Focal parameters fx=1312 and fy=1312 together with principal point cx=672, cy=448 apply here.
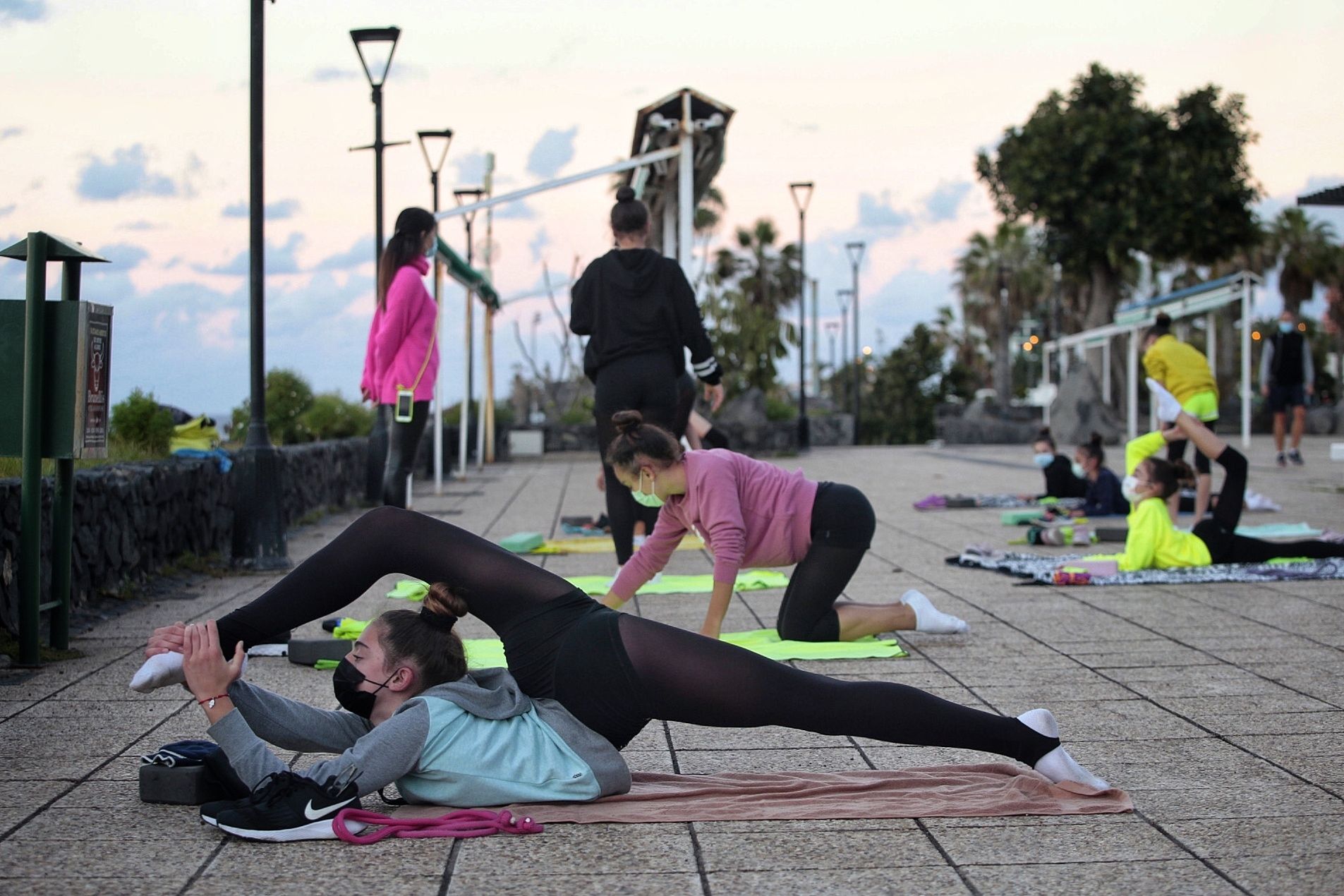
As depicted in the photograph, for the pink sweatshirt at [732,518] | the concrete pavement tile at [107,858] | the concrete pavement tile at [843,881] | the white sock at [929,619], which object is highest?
the pink sweatshirt at [732,518]

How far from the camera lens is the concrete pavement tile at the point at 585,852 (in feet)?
8.71

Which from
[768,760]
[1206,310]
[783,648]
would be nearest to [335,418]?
[783,648]

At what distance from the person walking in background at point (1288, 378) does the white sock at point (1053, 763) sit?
53.0ft

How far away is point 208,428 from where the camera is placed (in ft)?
29.5

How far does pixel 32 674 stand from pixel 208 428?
4.49 metres

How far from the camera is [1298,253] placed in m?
55.3

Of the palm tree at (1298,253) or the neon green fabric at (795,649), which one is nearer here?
the neon green fabric at (795,649)

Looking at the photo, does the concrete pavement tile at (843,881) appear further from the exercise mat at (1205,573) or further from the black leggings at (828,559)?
the exercise mat at (1205,573)

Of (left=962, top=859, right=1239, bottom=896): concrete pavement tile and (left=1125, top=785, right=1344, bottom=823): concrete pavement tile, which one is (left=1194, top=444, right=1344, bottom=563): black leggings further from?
(left=962, top=859, right=1239, bottom=896): concrete pavement tile

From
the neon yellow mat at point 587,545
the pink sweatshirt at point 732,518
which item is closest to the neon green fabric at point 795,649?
the pink sweatshirt at point 732,518

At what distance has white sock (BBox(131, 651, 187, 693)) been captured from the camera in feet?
9.61

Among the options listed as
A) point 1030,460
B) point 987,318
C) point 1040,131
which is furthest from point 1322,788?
point 987,318

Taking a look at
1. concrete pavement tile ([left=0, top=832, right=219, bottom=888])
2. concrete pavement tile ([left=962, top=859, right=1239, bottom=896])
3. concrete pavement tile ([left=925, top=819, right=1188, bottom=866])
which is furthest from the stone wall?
concrete pavement tile ([left=962, top=859, right=1239, bottom=896])

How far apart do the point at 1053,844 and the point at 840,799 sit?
53 centimetres
